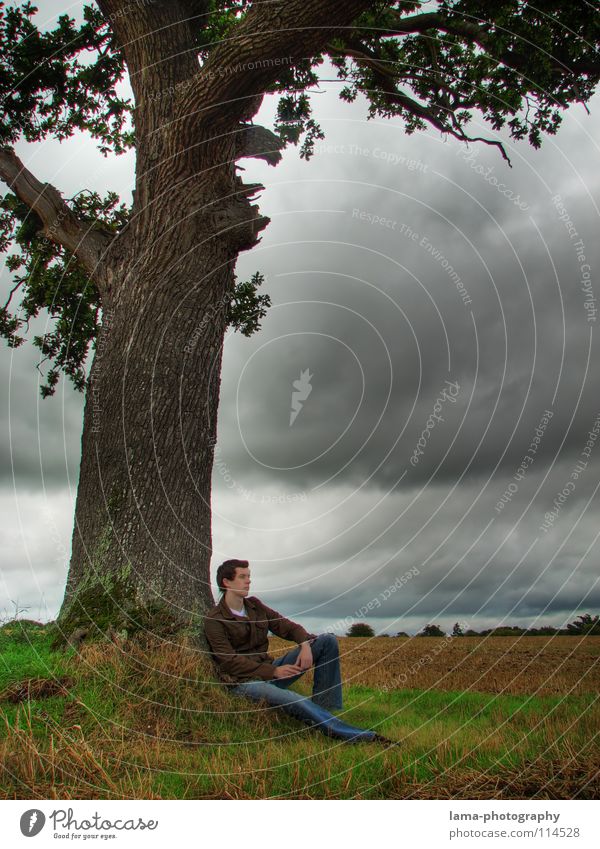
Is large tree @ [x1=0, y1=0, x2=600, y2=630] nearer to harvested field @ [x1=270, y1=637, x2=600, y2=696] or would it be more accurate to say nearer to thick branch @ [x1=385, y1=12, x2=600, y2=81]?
thick branch @ [x1=385, y1=12, x2=600, y2=81]

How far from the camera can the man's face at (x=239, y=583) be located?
21.1 ft

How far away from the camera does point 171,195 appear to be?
7.95 metres

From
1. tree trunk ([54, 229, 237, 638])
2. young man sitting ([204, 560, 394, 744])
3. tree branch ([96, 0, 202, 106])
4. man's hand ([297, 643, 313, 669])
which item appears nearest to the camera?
young man sitting ([204, 560, 394, 744])

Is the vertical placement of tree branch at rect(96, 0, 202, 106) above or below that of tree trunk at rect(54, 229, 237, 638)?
above

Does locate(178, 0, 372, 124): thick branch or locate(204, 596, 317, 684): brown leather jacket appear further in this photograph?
locate(178, 0, 372, 124): thick branch

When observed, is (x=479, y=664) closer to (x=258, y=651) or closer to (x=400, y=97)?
(x=258, y=651)

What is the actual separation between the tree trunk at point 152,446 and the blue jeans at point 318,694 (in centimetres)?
104

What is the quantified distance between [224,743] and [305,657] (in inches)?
44.5

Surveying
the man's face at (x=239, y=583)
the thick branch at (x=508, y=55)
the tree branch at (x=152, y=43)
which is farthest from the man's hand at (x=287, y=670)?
the thick branch at (x=508, y=55)

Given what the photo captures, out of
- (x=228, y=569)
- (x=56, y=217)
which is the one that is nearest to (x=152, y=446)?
(x=228, y=569)

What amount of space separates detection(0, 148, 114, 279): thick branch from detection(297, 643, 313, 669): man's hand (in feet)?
16.5
